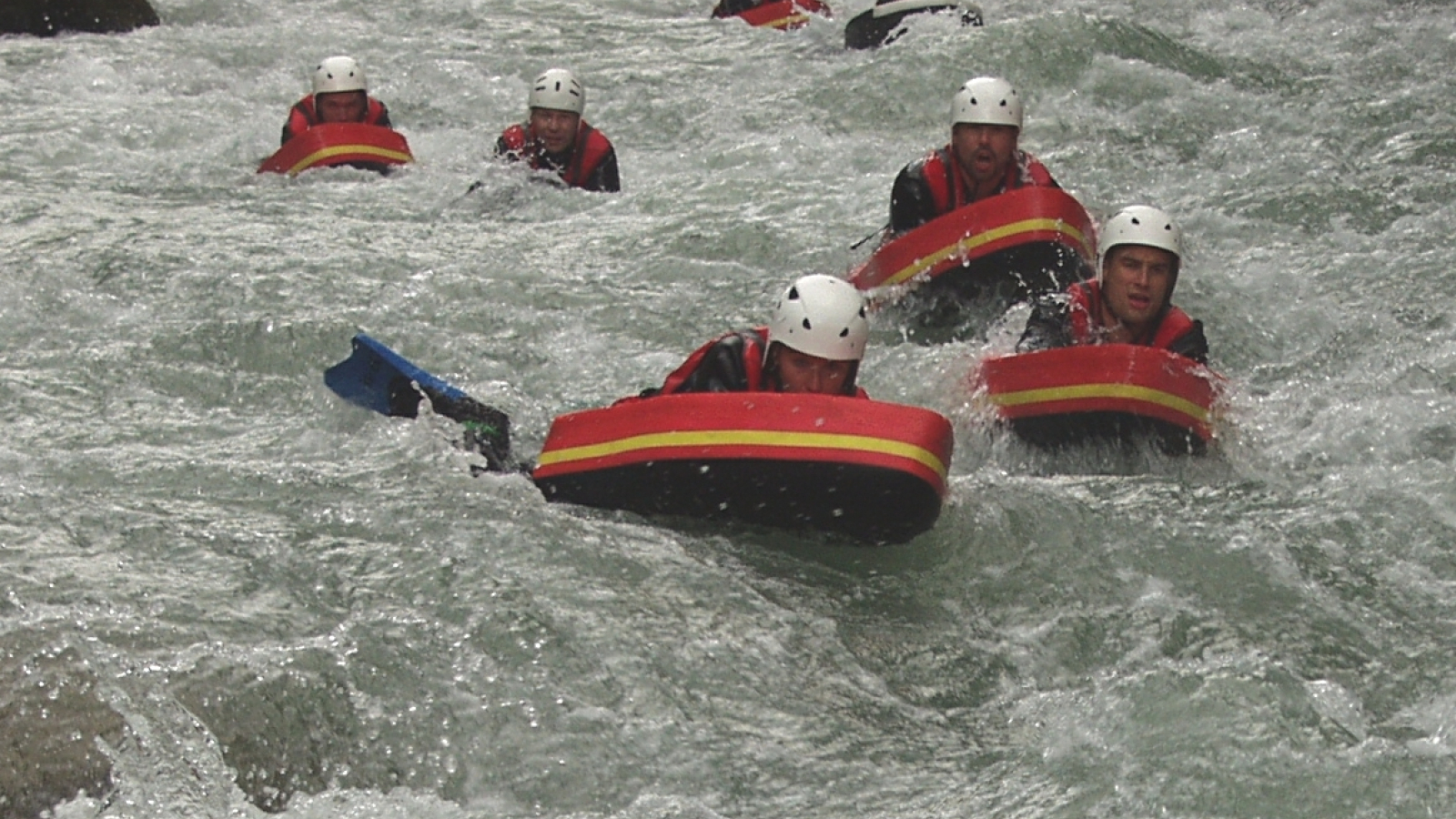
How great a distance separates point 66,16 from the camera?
44.1 feet

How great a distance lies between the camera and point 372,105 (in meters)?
11.1

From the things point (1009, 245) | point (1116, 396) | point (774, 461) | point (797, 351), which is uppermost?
point (1009, 245)

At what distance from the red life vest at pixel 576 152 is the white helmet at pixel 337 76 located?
114cm

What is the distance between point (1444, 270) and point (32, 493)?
612 cm

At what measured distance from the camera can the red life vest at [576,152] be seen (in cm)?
1014

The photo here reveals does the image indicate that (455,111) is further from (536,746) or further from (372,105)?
(536,746)

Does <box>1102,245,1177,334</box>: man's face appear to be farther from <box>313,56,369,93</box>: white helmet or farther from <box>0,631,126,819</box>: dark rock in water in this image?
<box>313,56,369,93</box>: white helmet

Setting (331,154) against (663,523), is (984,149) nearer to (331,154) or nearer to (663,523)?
(663,523)

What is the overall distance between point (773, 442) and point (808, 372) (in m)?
0.51

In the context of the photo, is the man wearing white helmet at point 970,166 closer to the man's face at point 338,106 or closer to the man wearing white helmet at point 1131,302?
the man wearing white helmet at point 1131,302

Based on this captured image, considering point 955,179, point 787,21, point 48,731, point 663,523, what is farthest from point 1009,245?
point 787,21

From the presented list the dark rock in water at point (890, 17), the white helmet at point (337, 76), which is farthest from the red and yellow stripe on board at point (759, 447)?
the dark rock in water at point (890, 17)

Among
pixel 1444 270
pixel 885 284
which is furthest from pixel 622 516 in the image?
pixel 1444 270

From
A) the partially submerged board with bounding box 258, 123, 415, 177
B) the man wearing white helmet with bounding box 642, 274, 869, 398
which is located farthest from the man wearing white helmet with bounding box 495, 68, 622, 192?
the man wearing white helmet with bounding box 642, 274, 869, 398
